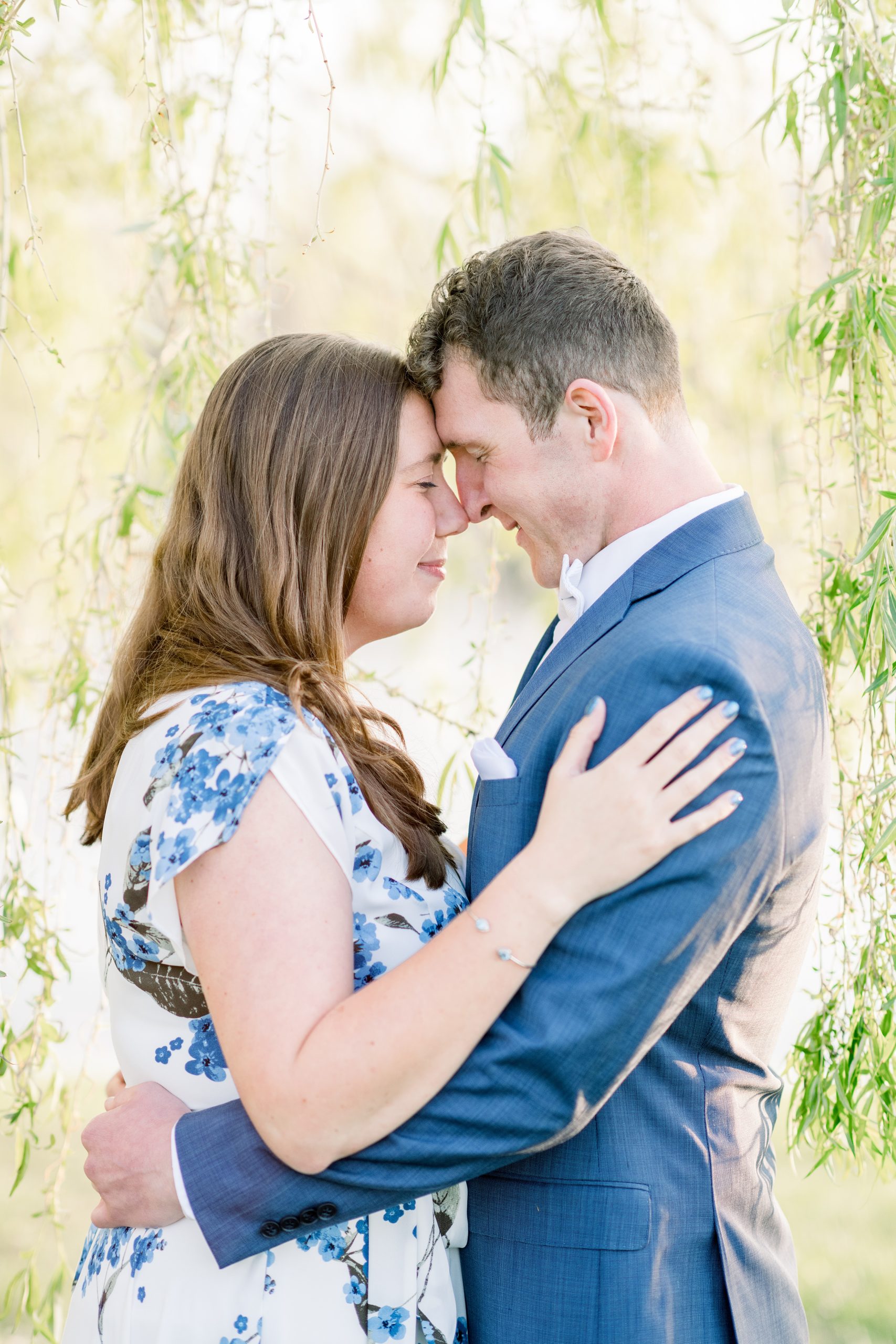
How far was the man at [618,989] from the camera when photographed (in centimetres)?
118

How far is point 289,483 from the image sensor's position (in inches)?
58.7

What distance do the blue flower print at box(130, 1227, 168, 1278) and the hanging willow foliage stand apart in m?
0.99

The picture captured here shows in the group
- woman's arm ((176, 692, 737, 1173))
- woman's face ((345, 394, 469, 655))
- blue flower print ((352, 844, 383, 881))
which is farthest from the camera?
woman's face ((345, 394, 469, 655))

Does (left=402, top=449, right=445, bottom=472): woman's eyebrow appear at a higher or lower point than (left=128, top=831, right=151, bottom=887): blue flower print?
higher

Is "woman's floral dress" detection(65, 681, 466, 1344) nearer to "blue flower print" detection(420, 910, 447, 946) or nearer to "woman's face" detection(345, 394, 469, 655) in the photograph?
"blue flower print" detection(420, 910, 447, 946)

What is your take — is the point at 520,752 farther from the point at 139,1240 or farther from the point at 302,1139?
the point at 139,1240

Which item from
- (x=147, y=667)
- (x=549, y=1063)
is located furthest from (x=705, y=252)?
(x=549, y=1063)

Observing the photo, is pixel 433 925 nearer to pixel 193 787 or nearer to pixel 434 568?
pixel 193 787

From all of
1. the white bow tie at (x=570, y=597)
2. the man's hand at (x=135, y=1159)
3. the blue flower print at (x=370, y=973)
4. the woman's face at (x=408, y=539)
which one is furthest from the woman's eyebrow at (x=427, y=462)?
the man's hand at (x=135, y=1159)

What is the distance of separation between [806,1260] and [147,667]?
3345 millimetres

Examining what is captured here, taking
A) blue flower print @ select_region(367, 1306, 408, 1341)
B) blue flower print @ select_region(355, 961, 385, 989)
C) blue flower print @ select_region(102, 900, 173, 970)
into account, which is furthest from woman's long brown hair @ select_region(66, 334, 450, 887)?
blue flower print @ select_region(367, 1306, 408, 1341)

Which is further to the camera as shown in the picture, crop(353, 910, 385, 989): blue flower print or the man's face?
the man's face

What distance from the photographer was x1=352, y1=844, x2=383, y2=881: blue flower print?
1350 millimetres

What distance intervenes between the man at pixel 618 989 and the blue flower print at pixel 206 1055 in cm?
5
